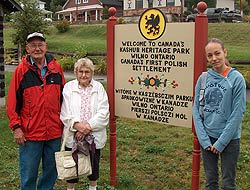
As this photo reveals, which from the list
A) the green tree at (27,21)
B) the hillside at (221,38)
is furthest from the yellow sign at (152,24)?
the green tree at (27,21)

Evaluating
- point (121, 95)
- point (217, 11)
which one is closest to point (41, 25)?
point (217, 11)

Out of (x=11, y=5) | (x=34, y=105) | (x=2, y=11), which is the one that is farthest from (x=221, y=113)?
(x=2, y=11)

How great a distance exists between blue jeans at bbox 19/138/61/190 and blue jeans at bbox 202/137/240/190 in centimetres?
168

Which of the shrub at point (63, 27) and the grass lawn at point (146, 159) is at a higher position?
the shrub at point (63, 27)

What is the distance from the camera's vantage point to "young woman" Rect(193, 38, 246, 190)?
3586mm

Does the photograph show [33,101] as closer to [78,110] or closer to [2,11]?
[78,110]

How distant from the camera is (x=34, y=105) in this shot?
161 inches

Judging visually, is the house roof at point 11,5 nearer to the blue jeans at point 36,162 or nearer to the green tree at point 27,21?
the blue jeans at point 36,162

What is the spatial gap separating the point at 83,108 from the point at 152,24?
1.29 metres

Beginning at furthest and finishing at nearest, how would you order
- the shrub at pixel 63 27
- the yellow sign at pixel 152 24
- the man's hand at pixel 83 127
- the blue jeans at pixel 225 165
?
the shrub at pixel 63 27
the yellow sign at pixel 152 24
the man's hand at pixel 83 127
the blue jeans at pixel 225 165

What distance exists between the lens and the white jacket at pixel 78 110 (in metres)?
4.20

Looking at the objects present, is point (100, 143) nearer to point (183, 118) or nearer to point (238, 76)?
point (183, 118)

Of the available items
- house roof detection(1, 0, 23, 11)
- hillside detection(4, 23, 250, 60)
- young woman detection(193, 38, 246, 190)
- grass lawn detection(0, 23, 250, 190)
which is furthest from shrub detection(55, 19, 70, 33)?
young woman detection(193, 38, 246, 190)

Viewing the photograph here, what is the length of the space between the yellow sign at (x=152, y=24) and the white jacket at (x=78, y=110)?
90cm
